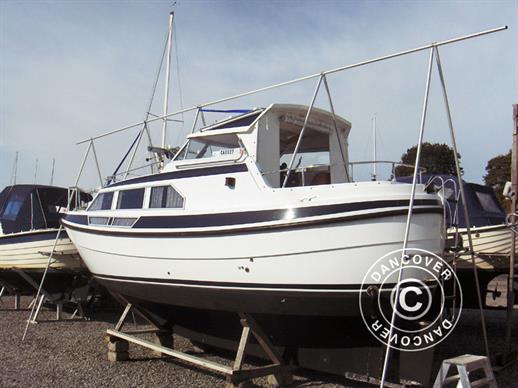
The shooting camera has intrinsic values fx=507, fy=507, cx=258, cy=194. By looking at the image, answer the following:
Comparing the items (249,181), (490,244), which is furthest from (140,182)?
(490,244)

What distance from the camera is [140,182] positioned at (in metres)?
7.02

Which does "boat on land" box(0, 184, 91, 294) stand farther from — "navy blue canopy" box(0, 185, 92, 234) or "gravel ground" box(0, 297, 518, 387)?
"gravel ground" box(0, 297, 518, 387)

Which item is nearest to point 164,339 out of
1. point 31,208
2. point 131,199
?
point 131,199

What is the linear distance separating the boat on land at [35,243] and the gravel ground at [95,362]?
3.37ft

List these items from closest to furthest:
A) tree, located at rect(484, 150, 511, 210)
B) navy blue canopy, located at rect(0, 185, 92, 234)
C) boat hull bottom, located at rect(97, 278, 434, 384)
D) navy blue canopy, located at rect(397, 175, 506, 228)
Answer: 1. boat hull bottom, located at rect(97, 278, 434, 384)
2. navy blue canopy, located at rect(397, 175, 506, 228)
3. navy blue canopy, located at rect(0, 185, 92, 234)
4. tree, located at rect(484, 150, 511, 210)

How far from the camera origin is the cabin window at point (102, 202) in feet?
25.0

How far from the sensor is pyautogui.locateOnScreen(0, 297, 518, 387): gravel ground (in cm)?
603

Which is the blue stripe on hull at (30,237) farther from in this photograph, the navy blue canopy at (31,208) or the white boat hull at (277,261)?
the white boat hull at (277,261)

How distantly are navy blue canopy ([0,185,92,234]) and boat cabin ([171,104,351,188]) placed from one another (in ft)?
18.8

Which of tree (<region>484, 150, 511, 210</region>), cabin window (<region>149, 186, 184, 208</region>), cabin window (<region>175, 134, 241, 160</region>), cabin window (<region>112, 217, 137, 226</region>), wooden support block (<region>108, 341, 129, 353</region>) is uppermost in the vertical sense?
tree (<region>484, 150, 511, 210</region>)

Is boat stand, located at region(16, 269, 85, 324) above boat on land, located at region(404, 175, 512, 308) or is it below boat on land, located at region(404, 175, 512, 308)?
below

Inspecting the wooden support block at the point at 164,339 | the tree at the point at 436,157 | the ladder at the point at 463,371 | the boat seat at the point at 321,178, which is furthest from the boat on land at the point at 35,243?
the tree at the point at 436,157

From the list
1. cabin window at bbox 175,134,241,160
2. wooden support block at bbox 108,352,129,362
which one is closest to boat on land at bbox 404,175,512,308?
cabin window at bbox 175,134,241,160

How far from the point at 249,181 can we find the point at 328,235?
1255mm
